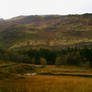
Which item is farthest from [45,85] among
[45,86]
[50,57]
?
[50,57]

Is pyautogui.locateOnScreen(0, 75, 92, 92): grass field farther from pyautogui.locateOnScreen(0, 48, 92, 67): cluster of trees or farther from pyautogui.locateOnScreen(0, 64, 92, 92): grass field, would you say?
pyautogui.locateOnScreen(0, 48, 92, 67): cluster of trees

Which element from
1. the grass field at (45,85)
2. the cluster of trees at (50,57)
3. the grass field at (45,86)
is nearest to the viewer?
the grass field at (45,86)

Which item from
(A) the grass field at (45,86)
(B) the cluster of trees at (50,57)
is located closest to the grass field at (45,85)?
(A) the grass field at (45,86)

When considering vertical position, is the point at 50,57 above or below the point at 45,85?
below

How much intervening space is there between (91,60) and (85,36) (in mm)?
108076

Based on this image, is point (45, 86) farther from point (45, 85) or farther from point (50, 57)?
point (50, 57)

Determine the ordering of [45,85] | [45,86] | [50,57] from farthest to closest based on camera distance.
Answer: [50,57]
[45,85]
[45,86]

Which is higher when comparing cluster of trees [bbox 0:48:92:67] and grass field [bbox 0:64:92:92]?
grass field [bbox 0:64:92:92]

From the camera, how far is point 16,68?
5966 cm

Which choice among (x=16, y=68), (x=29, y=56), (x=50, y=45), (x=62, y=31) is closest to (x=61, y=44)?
(x=50, y=45)

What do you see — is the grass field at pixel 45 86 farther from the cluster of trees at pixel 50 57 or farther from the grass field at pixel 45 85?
the cluster of trees at pixel 50 57

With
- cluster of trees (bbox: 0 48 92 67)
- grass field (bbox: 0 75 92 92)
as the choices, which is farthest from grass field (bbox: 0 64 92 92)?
cluster of trees (bbox: 0 48 92 67)

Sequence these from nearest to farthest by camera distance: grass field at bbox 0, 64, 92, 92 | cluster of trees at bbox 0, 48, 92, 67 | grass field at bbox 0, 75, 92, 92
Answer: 1. grass field at bbox 0, 75, 92, 92
2. grass field at bbox 0, 64, 92, 92
3. cluster of trees at bbox 0, 48, 92, 67

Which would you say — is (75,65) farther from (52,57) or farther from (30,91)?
(30,91)
